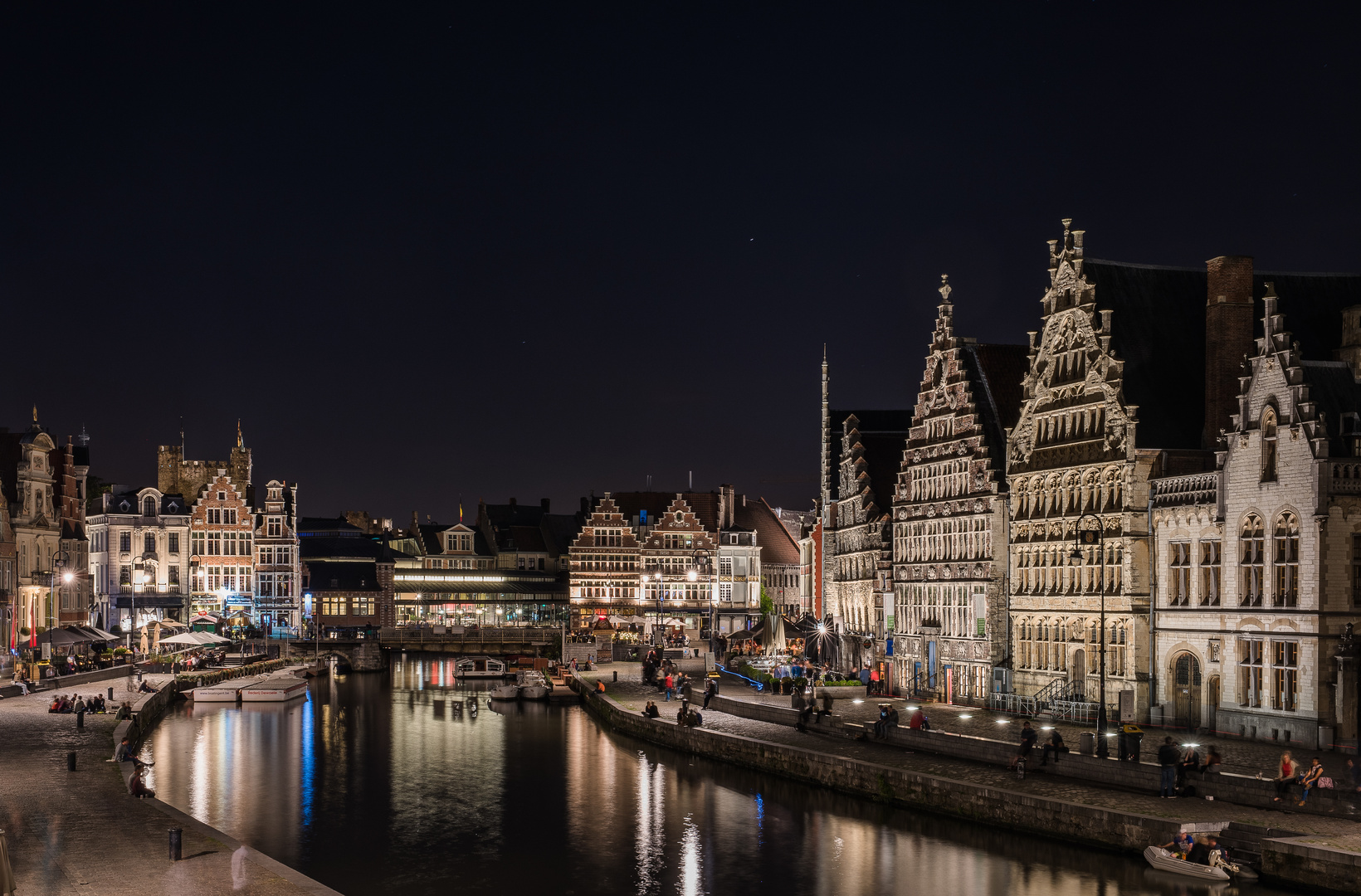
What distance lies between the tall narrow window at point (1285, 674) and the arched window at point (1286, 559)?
105cm

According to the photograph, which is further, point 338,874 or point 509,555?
point 509,555

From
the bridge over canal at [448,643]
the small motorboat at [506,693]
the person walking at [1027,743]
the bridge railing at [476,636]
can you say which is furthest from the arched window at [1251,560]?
the bridge railing at [476,636]

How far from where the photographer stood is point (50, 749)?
3803 centimetres

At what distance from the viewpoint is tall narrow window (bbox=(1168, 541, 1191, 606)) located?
127ft

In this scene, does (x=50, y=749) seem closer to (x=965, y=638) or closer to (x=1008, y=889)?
(x=1008, y=889)

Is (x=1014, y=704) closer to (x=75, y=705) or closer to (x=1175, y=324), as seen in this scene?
(x=1175, y=324)

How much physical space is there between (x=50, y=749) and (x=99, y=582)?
225ft

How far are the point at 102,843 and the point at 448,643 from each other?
7911 cm

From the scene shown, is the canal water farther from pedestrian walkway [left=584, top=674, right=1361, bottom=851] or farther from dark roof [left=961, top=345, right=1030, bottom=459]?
dark roof [left=961, top=345, right=1030, bottom=459]

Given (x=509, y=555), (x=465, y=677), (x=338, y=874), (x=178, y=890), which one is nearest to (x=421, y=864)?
(x=338, y=874)

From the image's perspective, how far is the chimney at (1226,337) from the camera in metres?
→ 41.3

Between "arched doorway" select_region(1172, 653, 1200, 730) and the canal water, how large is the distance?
964 cm

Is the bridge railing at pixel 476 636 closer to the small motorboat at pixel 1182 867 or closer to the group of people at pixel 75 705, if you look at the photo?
the group of people at pixel 75 705

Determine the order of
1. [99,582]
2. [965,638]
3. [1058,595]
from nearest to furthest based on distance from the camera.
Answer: [1058,595] → [965,638] → [99,582]
